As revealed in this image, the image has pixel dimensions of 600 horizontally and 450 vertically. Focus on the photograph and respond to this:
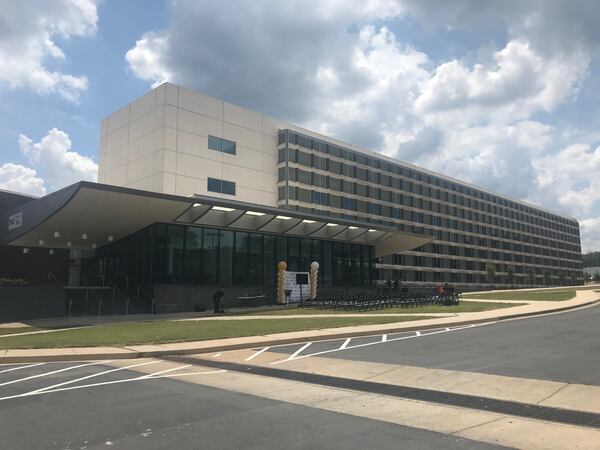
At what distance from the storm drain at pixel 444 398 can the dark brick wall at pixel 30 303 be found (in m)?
19.8

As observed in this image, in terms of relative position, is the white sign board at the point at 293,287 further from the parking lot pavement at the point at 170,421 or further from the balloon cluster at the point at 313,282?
the parking lot pavement at the point at 170,421

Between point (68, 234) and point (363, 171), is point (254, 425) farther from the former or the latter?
point (363, 171)

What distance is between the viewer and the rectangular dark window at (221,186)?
5241 cm

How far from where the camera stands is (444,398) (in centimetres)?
809

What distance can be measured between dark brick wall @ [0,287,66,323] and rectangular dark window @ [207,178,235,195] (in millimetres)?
25233

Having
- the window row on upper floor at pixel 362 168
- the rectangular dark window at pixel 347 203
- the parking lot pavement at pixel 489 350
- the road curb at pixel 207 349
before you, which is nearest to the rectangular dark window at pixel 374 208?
the window row on upper floor at pixel 362 168

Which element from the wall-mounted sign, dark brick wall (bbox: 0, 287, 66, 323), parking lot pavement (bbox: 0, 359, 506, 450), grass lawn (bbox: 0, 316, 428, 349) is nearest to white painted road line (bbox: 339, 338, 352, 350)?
grass lawn (bbox: 0, 316, 428, 349)

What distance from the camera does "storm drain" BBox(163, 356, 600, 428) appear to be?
6791 millimetres

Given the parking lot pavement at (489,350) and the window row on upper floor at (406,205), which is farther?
the window row on upper floor at (406,205)

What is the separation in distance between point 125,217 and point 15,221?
819cm

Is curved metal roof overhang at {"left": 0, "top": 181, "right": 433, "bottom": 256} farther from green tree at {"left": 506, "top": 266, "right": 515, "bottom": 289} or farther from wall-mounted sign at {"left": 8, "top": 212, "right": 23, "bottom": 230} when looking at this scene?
green tree at {"left": 506, "top": 266, "right": 515, "bottom": 289}

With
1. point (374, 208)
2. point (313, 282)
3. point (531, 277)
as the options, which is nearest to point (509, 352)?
point (313, 282)

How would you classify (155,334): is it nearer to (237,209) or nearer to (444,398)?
(444,398)

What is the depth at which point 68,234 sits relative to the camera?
114 feet
